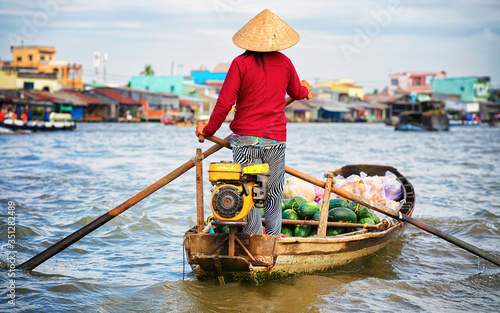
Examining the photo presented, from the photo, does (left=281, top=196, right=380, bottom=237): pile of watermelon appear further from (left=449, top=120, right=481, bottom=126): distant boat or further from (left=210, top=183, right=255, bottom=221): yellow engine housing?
(left=449, top=120, right=481, bottom=126): distant boat

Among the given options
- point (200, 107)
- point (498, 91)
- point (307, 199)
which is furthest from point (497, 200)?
point (498, 91)

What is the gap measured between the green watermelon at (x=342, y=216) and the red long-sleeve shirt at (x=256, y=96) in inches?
53.2

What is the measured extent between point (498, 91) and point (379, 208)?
226 ft

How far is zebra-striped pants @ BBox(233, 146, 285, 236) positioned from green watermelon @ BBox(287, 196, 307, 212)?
3.57 feet

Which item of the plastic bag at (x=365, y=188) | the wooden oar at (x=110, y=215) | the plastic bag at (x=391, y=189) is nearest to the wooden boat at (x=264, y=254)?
the wooden oar at (x=110, y=215)

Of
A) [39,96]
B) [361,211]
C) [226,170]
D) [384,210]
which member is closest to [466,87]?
[39,96]

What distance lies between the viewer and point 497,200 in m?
8.79

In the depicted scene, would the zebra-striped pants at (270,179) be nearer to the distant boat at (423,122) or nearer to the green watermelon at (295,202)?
the green watermelon at (295,202)

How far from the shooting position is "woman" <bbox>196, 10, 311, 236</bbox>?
3379mm

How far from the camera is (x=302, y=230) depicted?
4.41 meters

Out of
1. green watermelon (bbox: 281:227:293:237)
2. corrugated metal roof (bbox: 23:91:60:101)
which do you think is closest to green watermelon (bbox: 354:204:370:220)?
green watermelon (bbox: 281:227:293:237)

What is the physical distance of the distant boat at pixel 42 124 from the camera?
85.8 ft

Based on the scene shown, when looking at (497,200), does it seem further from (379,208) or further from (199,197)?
(199,197)

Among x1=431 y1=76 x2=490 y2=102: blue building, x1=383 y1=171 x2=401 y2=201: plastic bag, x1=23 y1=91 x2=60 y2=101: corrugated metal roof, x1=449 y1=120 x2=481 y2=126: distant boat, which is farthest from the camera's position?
x1=431 y1=76 x2=490 y2=102: blue building
